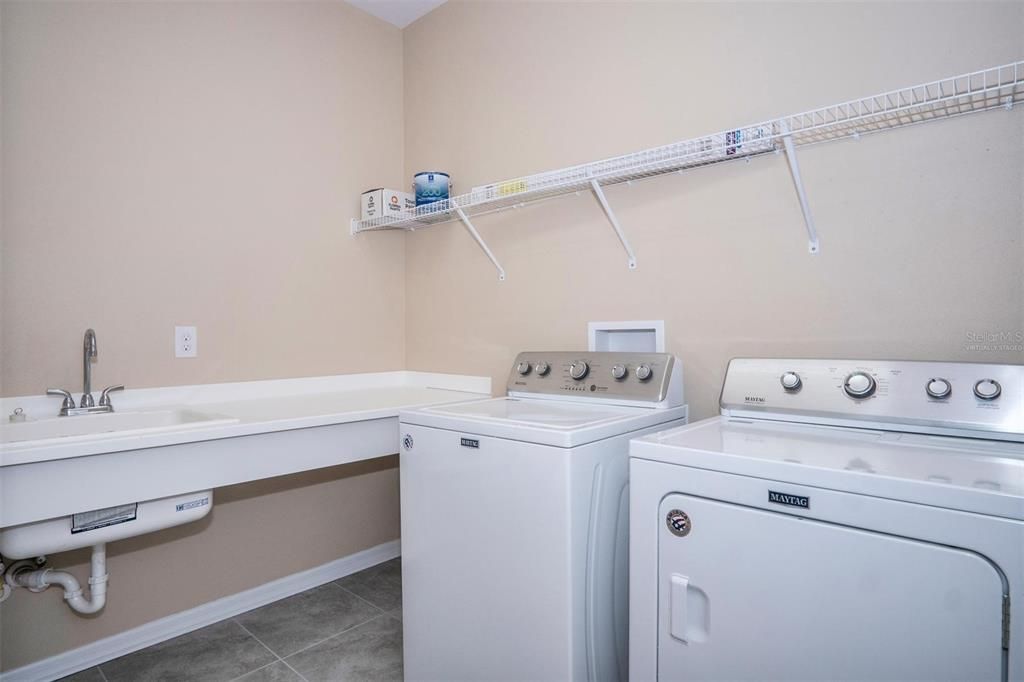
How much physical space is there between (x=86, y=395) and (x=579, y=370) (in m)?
1.56

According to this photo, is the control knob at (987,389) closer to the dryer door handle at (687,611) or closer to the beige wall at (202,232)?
the dryer door handle at (687,611)

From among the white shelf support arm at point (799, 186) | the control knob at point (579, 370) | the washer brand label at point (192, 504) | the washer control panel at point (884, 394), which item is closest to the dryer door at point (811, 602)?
the washer control panel at point (884, 394)

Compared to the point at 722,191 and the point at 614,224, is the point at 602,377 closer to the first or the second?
the point at 614,224

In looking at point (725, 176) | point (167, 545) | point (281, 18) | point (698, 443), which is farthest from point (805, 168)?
point (167, 545)

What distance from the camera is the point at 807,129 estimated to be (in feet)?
4.35

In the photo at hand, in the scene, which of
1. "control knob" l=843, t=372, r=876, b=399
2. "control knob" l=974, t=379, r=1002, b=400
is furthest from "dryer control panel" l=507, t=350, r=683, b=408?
"control knob" l=974, t=379, r=1002, b=400

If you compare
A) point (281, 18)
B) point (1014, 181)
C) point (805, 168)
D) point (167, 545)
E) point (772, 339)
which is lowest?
point (167, 545)

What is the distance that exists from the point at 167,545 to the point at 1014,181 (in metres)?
2.72

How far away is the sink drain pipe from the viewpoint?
1.72 m

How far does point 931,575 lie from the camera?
858 millimetres

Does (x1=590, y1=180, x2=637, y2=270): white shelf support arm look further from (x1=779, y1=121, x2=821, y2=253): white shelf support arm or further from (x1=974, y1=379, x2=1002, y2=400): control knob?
(x1=974, y1=379, x2=1002, y2=400): control knob

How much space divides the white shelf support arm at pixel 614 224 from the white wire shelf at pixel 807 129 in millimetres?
29

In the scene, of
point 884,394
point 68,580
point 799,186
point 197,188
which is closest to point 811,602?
point 884,394

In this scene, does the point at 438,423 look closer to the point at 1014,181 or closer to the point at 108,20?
the point at 1014,181
